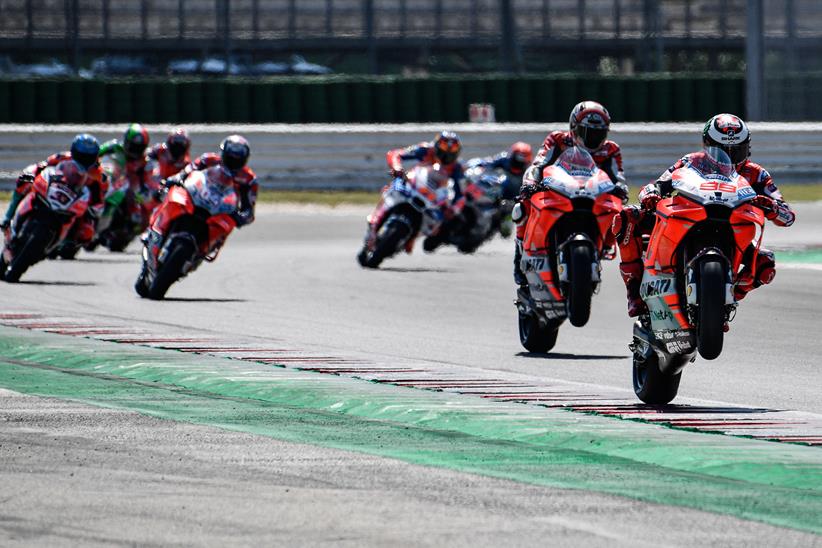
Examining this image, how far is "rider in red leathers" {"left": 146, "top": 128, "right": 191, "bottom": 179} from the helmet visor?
843 cm

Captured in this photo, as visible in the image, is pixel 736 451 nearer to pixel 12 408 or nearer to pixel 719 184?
pixel 719 184

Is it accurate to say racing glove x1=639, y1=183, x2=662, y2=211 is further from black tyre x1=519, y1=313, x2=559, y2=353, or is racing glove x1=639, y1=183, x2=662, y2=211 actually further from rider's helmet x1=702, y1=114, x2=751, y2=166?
black tyre x1=519, y1=313, x2=559, y2=353

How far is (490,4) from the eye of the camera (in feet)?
166

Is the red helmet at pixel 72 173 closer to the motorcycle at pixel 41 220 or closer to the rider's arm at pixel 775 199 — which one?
the motorcycle at pixel 41 220

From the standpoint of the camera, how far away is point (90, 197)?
17781 millimetres

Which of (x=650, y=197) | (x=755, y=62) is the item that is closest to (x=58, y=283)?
(x=650, y=197)

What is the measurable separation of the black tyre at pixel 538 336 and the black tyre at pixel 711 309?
11.7ft

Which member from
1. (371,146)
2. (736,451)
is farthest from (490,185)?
(736,451)

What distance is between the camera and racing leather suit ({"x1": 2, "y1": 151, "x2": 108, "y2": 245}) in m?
17.7

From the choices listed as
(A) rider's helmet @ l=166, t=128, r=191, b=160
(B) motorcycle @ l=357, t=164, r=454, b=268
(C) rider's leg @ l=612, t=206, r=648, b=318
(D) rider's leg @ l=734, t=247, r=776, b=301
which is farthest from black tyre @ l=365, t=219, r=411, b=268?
(D) rider's leg @ l=734, t=247, r=776, b=301

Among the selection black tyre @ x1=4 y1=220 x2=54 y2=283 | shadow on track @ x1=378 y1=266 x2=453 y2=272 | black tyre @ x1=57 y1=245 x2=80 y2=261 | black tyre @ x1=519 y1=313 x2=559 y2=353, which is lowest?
shadow on track @ x1=378 y1=266 x2=453 y2=272

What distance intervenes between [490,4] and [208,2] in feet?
24.6

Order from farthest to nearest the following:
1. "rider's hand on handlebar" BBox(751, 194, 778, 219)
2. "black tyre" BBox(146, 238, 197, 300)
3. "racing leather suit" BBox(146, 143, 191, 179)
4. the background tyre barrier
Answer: the background tyre barrier → "racing leather suit" BBox(146, 143, 191, 179) → "black tyre" BBox(146, 238, 197, 300) → "rider's hand on handlebar" BBox(751, 194, 778, 219)

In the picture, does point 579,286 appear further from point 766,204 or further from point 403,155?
point 403,155
